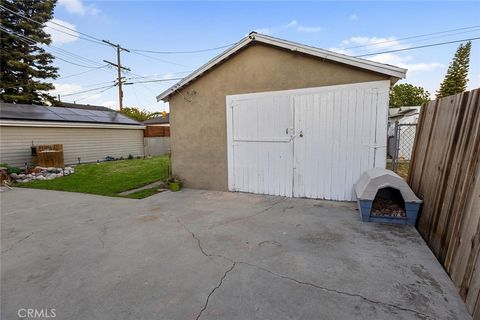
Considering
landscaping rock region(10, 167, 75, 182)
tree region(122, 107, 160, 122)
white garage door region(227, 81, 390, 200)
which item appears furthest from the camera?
tree region(122, 107, 160, 122)

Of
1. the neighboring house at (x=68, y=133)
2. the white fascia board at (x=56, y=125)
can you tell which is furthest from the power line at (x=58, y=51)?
the white fascia board at (x=56, y=125)

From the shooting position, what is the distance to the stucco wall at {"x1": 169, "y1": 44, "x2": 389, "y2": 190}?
4.45 meters

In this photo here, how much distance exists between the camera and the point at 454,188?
2.33 meters

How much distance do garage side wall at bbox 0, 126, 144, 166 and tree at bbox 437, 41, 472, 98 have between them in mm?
30959

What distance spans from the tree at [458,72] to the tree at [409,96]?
10087 millimetres

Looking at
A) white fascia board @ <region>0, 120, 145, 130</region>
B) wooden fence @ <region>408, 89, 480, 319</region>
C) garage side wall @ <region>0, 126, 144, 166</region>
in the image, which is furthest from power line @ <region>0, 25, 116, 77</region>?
wooden fence @ <region>408, 89, 480, 319</region>

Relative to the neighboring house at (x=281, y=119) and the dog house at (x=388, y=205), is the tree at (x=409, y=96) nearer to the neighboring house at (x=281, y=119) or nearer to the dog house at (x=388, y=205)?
the neighboring house at (x=281, y=119)

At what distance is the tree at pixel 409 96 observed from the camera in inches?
1355

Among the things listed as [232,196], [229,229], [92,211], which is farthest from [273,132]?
[92,211]

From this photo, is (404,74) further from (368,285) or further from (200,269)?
(200,269)

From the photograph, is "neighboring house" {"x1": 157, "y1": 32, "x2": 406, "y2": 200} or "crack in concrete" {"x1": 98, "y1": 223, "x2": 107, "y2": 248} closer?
"crack in concrete" {"x1": 98, "y1": 223, "x2": 107, "y2": 248}

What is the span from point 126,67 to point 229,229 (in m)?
18.1

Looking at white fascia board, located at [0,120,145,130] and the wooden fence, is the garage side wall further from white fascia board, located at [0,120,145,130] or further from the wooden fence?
the wooden fence

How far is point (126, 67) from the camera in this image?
56.6ft
